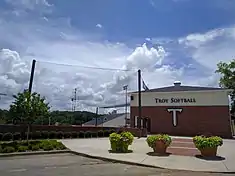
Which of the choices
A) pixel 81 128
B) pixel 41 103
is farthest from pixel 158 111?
pixel 41 103

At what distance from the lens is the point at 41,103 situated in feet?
62.6

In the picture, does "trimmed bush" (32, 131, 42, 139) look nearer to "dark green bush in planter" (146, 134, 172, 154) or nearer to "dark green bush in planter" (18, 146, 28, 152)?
"dark green bush in planter" (18, 146, 28, 152)

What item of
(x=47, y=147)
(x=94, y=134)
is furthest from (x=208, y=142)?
(x=94, y=134)

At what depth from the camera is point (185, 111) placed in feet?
124

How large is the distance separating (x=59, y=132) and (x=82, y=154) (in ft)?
38.6

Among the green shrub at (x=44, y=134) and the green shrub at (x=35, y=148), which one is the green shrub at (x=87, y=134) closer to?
the green shrub at (x=44, y=134)

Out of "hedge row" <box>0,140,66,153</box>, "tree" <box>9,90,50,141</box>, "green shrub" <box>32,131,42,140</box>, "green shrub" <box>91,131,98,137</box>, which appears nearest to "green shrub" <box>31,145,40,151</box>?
"hedge row" <box>0,140,66,153</box>

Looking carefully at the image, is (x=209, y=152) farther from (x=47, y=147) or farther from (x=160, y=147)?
(x=47, y=147)

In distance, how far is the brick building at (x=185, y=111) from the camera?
36094 millimetres

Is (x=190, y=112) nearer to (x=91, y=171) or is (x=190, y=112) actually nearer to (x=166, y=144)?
(x=166, y=144)

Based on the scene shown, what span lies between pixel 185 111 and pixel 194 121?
5.60ft

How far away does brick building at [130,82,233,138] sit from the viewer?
3609cm

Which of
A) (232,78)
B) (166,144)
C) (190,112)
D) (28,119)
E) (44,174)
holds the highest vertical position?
(232,78)

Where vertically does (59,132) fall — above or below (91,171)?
above
